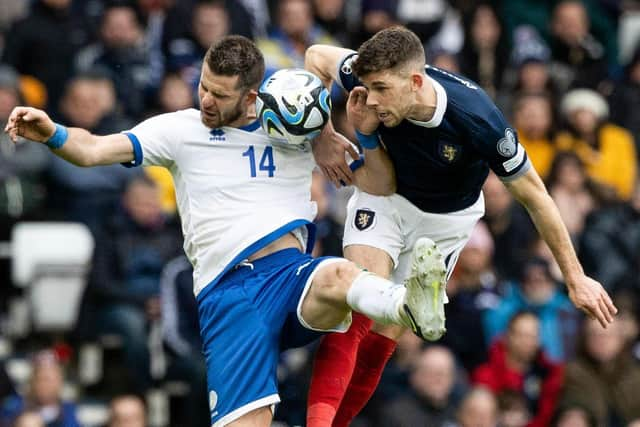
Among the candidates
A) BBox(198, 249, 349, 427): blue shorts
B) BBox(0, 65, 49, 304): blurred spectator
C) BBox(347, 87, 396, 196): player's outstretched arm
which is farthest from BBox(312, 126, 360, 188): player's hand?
BBox(0, 65, 49, 304): blurred spectator

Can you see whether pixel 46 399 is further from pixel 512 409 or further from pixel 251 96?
pixel 251 96

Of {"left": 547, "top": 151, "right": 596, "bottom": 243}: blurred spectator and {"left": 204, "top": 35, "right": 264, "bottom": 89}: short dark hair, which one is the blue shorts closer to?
{"left": 204, "top": 35, "right": 264, "bottom": 89}: short dark hair

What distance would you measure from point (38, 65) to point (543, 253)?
4.45m

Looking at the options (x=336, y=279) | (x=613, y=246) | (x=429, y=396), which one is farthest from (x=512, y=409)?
Result: (x=336, y=279)

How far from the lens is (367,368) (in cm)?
872

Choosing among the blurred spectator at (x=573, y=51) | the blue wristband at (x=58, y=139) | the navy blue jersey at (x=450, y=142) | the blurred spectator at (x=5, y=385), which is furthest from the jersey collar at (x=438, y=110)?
the blurred spectator at (x=573, y=51)

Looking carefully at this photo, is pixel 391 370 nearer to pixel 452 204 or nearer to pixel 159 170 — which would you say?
pixel 159 170

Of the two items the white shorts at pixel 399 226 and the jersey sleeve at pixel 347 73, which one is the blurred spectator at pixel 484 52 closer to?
the white shorts at pixel 399 226

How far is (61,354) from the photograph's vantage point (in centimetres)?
1243

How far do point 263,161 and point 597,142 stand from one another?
7.23 metres

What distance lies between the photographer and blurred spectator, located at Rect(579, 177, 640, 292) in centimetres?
1390

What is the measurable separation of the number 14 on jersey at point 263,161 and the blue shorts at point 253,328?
1.37ft

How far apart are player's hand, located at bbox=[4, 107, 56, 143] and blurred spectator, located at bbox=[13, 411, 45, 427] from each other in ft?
12.2

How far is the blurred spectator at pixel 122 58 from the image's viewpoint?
13.8 meters
